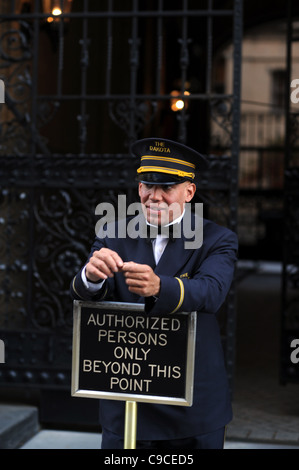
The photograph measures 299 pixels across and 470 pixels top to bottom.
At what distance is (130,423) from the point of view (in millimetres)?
2973

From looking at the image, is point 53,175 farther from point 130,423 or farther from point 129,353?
point 130,423

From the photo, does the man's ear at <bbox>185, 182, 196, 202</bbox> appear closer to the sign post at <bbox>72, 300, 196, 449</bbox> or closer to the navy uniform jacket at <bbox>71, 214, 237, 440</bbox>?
the navy uniform jacket at <bbox>71, 214, 237, 440</bbox>

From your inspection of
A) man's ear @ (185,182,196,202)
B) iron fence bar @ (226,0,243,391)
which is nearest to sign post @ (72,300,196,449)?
man's ear @ (185,182,196,202)

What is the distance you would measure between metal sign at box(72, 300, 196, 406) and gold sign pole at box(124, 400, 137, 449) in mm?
35

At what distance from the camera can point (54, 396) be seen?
5.91m

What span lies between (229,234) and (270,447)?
2896 millimetres

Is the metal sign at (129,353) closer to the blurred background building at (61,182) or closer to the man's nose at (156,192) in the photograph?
the man's nose at (156,192)

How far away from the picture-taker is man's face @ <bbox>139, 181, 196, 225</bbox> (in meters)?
3.07

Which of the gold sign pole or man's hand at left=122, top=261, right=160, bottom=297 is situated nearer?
man's hand at left=122, top=261, right=160, bottom=297

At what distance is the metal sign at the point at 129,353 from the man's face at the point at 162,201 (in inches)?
15.9
